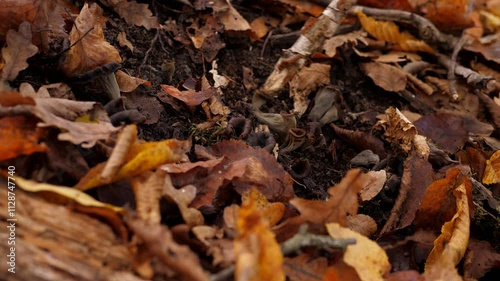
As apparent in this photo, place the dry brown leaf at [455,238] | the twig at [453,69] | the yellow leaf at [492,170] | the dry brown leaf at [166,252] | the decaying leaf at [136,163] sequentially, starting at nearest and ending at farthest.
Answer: the dry brown leaf at [166,252] → the decaying leaf at [136,163] → the dry brown leaf at [455,238] → the yellow leaf at [492,170] → the twig at [453,69]

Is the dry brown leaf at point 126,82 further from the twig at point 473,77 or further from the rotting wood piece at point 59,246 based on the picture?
the twig at point 473,77

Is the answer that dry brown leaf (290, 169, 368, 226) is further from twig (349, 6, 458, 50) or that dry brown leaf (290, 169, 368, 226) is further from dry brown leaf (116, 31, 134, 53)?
twig (349, 6, 458, 50)

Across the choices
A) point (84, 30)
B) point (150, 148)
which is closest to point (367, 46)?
point (84, 30)

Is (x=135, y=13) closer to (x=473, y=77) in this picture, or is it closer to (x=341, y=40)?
(x=341, y=40)

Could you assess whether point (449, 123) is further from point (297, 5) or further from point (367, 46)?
point (297, 5)

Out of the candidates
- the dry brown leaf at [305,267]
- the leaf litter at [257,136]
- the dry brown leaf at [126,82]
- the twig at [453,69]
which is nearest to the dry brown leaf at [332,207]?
the leaf litter at [257,136]

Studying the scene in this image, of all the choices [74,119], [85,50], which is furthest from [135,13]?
[74,119]
